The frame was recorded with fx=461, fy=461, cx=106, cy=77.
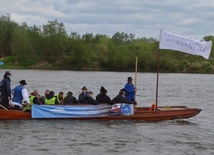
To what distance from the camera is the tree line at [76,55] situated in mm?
103000

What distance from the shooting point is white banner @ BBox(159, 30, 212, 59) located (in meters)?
22.5

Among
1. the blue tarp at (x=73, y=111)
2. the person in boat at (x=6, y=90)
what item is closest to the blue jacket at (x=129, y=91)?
the blue tarp at (x=73, y=111)

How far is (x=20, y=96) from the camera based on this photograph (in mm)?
22062

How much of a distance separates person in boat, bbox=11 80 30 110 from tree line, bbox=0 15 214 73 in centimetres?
7847

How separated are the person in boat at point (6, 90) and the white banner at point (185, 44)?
25.6 ft

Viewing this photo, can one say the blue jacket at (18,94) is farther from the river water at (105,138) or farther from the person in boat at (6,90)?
the river water at (105,138)

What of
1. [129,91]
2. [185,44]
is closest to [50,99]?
[129,91]

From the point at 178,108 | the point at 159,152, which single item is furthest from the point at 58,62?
the point at 159,152

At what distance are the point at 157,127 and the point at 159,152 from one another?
5.18 m

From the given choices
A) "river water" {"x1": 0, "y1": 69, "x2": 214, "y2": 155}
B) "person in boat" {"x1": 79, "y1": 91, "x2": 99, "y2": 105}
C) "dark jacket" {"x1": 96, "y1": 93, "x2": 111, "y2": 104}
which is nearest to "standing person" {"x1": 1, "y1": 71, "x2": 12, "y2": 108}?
"river water" {"x1": 0, "y1": 69, "x2": 214, "y2": 155}

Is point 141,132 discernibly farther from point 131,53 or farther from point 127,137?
point 131,53

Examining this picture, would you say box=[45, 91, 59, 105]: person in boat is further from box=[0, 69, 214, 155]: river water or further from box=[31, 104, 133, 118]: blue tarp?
box=[0, 69, 214, 155]: river water

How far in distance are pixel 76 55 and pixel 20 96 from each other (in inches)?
3204

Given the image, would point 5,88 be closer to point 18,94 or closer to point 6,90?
point 6,90
